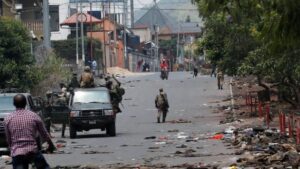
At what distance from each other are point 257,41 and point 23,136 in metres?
8.11

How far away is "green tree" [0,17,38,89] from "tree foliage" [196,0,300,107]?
9.27 m

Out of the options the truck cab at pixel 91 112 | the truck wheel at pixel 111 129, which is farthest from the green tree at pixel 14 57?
the truck wheel at pixel 111 129

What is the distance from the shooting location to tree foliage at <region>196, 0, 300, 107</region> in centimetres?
1168

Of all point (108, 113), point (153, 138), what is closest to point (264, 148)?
point (153, 138)

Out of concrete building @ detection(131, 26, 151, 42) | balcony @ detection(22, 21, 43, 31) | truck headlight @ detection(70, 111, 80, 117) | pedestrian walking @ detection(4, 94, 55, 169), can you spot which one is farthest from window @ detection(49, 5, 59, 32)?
pedestrian walking @ detection(4, 94, 55, 169)

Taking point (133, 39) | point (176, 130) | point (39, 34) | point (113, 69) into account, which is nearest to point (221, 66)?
point (176, 130)

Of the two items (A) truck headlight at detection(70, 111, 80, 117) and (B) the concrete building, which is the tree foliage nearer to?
(A) truck headlight at detection(70, 111, 80, 117)

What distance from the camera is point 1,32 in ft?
144

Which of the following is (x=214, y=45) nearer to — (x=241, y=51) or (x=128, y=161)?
(x=241, y=51)

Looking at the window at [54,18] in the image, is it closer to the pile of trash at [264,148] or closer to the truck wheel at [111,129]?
the truck wheel at [111,129]

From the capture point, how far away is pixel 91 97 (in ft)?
117

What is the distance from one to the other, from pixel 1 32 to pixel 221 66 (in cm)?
1148

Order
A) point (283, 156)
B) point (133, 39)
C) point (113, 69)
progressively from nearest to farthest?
point (283, 156), point (113, 69), point (133, 39)

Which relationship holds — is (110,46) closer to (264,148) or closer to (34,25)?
(34,25)
